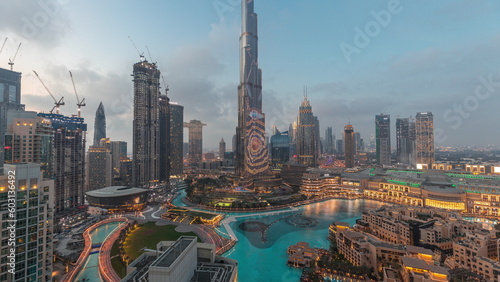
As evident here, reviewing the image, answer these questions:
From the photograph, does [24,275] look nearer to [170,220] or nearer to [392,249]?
[170,220]

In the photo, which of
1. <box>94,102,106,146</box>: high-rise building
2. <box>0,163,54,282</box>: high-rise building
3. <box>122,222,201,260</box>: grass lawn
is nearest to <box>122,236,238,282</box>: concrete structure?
<box>0,163,54,282</box>: high-rise building

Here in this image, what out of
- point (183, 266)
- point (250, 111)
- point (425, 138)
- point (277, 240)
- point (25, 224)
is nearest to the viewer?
point (183, 266)

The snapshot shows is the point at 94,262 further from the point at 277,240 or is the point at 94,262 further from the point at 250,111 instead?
the point at 250,111

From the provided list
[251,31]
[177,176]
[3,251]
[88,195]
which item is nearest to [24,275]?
[3,251]

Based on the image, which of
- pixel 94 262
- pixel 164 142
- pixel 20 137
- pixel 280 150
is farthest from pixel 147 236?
pixel 280 150

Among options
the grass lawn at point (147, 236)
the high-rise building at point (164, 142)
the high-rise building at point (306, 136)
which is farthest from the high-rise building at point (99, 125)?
the high-rise building at point (306, 136)

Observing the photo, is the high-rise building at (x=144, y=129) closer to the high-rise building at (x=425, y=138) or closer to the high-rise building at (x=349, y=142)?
the high-rise building at (x=349, y=142)
